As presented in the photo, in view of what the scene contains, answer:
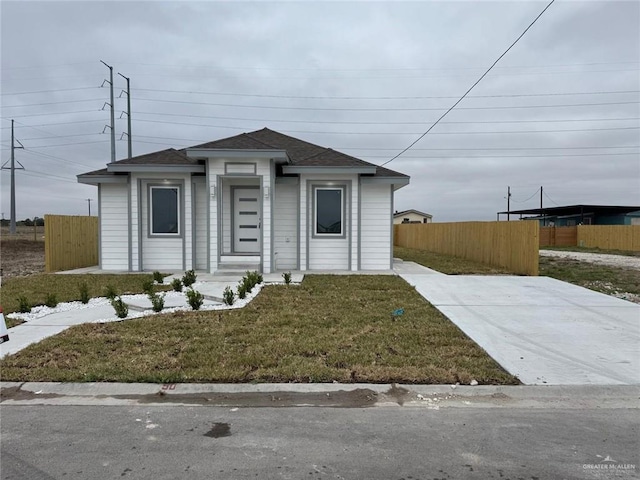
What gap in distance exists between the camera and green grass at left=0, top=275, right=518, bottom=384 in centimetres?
444

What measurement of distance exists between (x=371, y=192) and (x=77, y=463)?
37.1 feet

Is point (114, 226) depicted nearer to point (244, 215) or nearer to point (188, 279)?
point (244, 215)

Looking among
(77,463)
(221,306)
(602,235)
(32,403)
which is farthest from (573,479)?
(602,235)

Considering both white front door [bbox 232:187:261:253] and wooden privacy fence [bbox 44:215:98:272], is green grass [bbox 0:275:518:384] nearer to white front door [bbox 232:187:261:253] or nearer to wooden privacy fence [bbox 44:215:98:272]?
white front door [bbox 232:187:261:253]

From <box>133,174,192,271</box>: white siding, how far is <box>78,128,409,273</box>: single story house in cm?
3

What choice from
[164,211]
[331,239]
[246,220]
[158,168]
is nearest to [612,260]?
[331,239]

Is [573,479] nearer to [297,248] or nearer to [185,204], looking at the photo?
[297,248]

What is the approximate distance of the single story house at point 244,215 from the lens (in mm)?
12508

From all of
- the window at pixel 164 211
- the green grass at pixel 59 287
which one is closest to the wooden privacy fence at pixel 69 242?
the green grass at pixel 59 287

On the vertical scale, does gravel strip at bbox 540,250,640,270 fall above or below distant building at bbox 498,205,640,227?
below

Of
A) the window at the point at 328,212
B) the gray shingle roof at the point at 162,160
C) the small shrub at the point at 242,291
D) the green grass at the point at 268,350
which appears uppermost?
the gray shingle roof at the point at 162,160

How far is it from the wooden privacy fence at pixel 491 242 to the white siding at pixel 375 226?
14.2 ft

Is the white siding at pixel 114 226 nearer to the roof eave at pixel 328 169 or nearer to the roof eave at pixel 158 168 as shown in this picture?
the roof eave at pixel 158 168

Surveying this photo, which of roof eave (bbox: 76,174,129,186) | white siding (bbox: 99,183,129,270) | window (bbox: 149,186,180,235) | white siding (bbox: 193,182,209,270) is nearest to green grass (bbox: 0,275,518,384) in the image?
white siding (bbox: 193,182,209,270)
